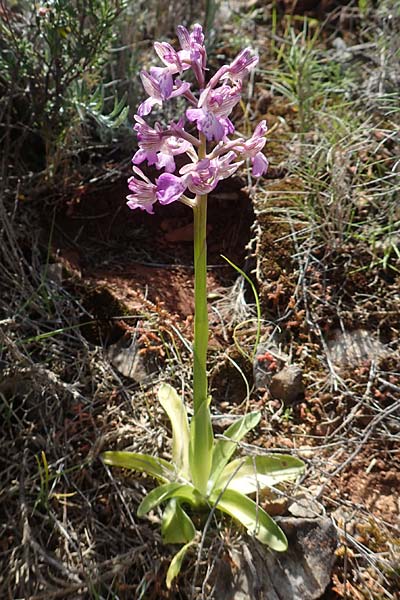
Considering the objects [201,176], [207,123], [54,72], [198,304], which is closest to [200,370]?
[198,304]

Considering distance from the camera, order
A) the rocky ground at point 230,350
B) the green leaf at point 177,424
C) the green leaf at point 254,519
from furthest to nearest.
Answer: the green leaf at point 177,424, the rocky ground at point 230,350, the green leaf at point 254,519

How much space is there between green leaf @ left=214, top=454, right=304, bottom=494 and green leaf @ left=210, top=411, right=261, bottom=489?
28mm

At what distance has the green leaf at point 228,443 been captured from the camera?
1.96 metres

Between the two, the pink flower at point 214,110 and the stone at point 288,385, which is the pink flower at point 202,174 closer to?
the pink flower at point 214,110

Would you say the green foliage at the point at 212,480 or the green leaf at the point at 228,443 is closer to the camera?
the green foliage at the point at 212,480

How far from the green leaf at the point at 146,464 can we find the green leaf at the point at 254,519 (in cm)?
19

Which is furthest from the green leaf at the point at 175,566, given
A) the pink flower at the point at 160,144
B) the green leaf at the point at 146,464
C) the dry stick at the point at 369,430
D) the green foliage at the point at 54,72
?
the green foliage at the point at 54,72

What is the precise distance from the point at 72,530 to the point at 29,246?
1176 millimetres

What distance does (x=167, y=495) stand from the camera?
6.05ft

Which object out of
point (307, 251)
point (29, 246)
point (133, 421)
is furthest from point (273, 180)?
point (133, 421)

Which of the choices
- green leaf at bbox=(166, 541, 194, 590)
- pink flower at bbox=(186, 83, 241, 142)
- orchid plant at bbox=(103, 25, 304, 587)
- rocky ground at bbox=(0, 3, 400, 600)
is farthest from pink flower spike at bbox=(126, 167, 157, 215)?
green leaf at bbox=(166, 541, 194, 590)

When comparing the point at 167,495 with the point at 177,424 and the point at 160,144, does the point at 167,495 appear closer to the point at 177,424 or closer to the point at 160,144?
the point at 177,424

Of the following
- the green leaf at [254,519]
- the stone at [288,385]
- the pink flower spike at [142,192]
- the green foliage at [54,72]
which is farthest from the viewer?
the green foliage at [54,72]

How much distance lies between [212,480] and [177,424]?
0.69ft
